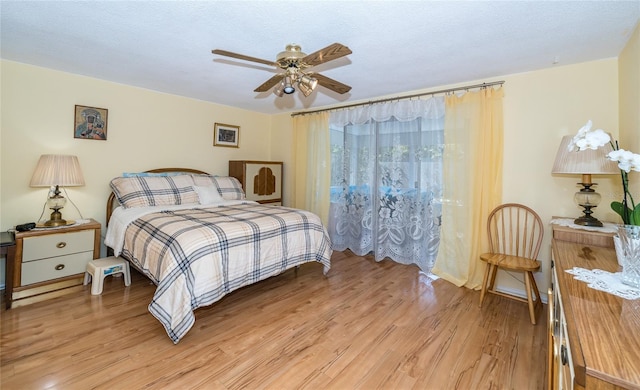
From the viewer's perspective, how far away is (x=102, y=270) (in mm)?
2664

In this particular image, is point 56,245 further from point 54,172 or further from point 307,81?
point 307,81

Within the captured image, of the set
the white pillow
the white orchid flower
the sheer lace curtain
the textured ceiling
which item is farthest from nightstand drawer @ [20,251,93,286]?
the white orchid flower

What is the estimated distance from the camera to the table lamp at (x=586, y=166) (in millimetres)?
1900

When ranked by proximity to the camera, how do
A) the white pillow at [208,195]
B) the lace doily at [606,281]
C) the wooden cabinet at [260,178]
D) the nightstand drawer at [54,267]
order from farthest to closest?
1. the wooden cabinet at [260,178]
2. the white pillow at [208,195]
3. the nightstand drawer at [54,267]
4. the lace doily at [606,281]

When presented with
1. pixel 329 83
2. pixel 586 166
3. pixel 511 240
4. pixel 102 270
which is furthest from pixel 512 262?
pixel 102 270

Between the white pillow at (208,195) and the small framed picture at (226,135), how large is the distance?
1030 millimetres


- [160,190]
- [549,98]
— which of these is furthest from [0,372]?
[549,98]

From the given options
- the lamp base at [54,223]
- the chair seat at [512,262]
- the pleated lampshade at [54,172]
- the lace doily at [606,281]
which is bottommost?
the chair seat at [512,262]

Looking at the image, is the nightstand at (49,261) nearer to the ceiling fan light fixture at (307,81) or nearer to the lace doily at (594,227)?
the ceiling fan light fixture at (307,81)

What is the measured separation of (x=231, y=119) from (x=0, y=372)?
12.3 feet

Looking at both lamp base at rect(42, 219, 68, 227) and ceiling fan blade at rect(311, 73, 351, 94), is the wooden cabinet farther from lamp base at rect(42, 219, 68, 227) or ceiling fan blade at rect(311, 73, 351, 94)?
ceiling fan blade at rect(311, 73, 351, 94)

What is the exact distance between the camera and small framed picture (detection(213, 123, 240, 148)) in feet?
14.4

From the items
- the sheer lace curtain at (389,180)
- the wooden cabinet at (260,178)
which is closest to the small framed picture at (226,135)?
the wooden cabinet at (260,178)

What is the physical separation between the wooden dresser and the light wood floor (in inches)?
29.4
